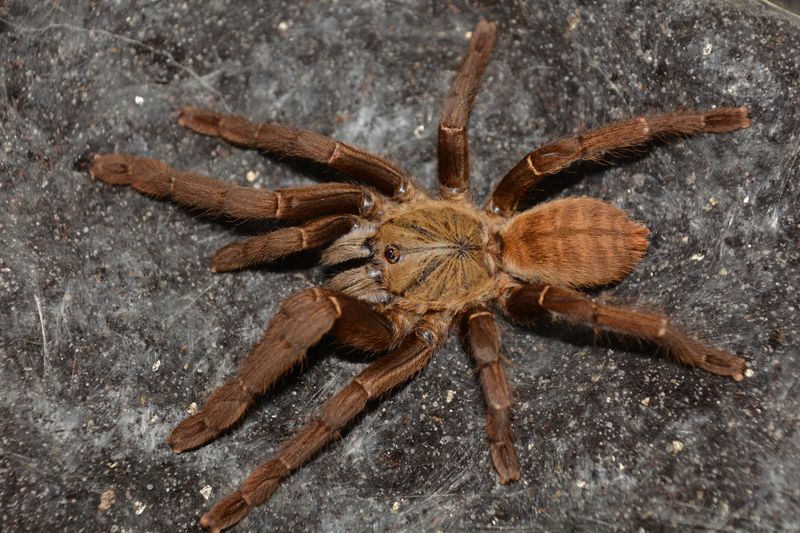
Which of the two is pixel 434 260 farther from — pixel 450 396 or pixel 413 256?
pixel 450 396

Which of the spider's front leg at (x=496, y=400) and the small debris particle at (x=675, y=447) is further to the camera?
the spider's front leg at (x=496, y=400)

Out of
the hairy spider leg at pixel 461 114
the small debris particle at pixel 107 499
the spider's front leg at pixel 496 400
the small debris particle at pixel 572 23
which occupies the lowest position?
the small debris particle at pixel 107 499

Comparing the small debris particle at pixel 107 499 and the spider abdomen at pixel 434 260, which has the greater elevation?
the spider abdomen at pixel 434 260

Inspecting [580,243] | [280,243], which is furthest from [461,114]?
[280,243]

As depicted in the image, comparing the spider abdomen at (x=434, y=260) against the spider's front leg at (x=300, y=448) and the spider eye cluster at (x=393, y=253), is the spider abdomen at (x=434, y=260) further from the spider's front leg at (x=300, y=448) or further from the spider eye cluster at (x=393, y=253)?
the spider's front leg at (x=300, y=448)

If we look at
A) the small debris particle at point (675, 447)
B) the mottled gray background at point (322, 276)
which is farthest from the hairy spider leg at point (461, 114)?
the small debris particle at point (675, 447)

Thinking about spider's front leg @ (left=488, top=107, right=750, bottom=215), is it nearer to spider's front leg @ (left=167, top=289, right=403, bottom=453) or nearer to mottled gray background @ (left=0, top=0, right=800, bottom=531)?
mottled gray background @ (left=0, top=0, right=800, bottom=531)

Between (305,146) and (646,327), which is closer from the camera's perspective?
(646,327)
